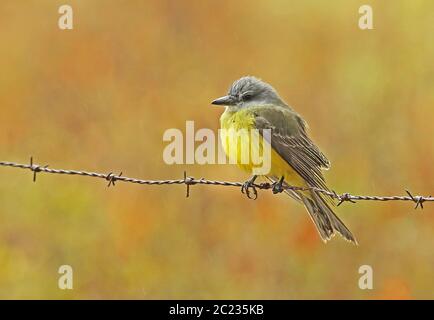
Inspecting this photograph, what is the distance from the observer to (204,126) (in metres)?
12.9

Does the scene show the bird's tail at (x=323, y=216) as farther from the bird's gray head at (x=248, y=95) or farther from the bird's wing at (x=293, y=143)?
the bird's gray head at (x=248, y=95)

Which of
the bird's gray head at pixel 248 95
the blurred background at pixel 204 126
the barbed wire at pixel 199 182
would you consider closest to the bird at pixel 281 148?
the bird's gray head at pixel 248 95

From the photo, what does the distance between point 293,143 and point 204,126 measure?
13.9 feet

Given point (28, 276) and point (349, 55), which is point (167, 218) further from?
point (349, 55)

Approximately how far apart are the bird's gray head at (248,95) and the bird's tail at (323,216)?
1015 mm

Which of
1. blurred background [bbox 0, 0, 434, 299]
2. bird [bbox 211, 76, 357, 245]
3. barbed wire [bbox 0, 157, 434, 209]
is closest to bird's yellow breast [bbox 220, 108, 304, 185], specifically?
bird [bbox 211, 76, 357, 245]

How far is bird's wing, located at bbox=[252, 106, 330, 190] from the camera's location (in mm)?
8570

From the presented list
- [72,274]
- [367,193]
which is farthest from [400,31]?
[72,274]

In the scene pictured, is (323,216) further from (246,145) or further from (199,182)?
(199,182)

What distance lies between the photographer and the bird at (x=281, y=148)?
332 inches

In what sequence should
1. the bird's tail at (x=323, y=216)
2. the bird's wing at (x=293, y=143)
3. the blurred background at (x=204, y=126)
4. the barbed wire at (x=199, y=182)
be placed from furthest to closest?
the blurred background at (x=204, y=126)
the bird's wing at (x=293, y=143)
the bird's tail at (x=323, y=216)
the barbed wire at (x=199, y=182)

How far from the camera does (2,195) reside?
40.4ft

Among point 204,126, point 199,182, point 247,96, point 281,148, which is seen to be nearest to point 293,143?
point 281,148

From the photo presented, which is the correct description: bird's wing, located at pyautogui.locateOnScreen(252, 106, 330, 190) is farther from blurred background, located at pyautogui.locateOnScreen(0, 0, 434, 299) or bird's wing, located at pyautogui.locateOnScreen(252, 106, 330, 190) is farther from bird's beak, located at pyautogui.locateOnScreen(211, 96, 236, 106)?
blurred background, located at pyautogui.locateOnScreen(0, 0, 434, 299)
